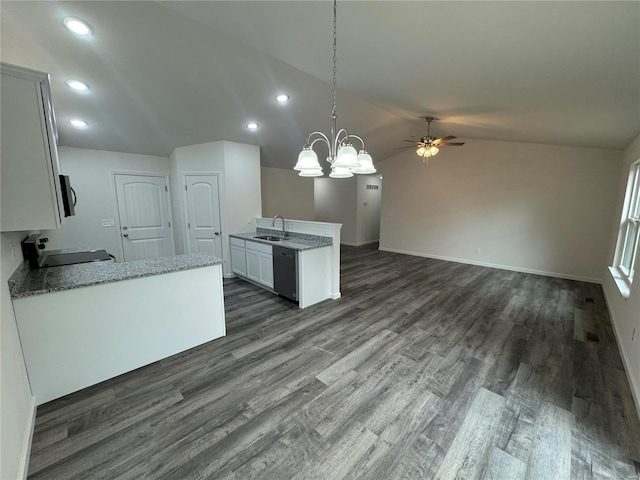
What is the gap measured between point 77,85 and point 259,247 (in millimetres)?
2819

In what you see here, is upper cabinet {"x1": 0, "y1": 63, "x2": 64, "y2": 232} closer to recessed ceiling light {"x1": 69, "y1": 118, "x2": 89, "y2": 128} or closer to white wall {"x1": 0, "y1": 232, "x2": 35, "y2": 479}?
white wall {"x1": 0, "y1": 232, "x2": 35, "y2": 479}

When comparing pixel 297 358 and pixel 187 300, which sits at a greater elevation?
pixel 187 300

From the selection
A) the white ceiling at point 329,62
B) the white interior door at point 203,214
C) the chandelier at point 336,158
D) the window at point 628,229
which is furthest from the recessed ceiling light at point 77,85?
the window at point 628,229

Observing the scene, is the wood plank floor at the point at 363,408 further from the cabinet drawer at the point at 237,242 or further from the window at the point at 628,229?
the cabinet drawer at the point at 237,242

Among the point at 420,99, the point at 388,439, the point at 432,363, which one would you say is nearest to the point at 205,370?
the point at 388,439

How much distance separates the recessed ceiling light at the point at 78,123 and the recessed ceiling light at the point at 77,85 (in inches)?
33.4

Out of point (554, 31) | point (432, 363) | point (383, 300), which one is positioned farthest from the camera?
point (383, 300)

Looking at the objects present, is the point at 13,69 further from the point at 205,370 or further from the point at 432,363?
the point at 432,363

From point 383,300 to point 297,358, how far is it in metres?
1.87

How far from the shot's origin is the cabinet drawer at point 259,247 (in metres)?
4.05

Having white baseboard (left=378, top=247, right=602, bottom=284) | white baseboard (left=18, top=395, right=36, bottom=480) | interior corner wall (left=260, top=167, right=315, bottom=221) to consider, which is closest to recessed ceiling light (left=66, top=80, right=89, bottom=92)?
white baseboard (left=18, top=395, right=36, bottom=480)

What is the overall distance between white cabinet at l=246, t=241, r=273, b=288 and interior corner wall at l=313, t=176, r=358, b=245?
4677mm

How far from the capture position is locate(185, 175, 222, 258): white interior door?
4.77 metres

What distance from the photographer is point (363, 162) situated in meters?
2.22
